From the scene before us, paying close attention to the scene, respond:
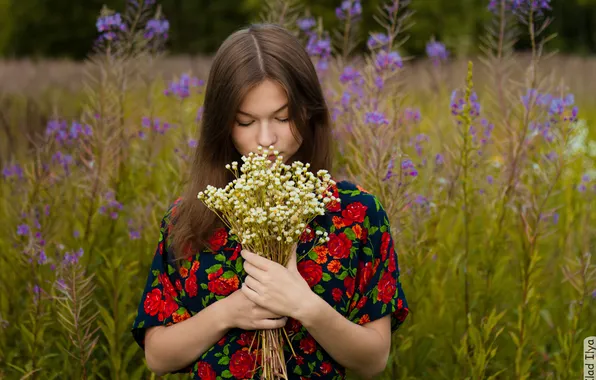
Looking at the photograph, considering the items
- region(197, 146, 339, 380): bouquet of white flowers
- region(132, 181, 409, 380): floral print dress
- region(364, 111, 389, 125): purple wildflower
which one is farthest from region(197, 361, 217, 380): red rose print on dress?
region(364, 111, 389, 125): purple wildflower

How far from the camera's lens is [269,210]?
1.74m

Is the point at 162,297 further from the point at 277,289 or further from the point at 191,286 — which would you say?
the point at 277,289

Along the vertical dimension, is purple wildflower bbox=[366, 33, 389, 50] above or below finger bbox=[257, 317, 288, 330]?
above

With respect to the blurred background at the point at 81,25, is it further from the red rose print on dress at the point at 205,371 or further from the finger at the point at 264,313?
the finger at the point at 264,313

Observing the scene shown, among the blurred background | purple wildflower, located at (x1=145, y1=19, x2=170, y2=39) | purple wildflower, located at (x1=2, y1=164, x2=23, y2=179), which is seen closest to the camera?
purple wildflower, located at (x1=2, y1=164, x2=23, y2=179)

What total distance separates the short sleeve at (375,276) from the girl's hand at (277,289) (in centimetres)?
27

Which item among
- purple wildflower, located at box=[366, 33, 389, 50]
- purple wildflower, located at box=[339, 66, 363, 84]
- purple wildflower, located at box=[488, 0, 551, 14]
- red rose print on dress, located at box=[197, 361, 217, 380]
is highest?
purple wildflower, located at box=[488, 0, 551, 14]

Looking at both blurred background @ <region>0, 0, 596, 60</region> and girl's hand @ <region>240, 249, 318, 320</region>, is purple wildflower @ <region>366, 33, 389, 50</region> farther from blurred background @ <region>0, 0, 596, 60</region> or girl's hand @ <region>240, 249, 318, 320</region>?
blurred background @ <region>0, 0, 596, 60</region>

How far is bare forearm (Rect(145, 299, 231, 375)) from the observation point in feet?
6.23

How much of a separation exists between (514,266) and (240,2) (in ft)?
82.7

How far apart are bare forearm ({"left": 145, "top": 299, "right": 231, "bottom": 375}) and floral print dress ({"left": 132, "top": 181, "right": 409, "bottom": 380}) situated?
4 cm

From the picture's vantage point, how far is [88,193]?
123 inches

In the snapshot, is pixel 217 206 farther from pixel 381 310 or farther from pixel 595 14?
pixel 595 14

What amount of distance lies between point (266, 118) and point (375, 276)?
1.57 ft
